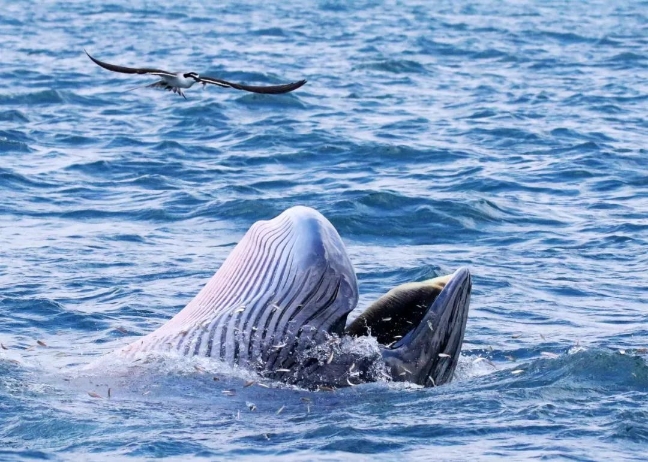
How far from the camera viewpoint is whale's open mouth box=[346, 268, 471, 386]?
1057 cm

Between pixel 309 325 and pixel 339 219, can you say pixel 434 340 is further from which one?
pixel 339 219

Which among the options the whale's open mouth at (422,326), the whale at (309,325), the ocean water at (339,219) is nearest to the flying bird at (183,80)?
the whale at (309,325)

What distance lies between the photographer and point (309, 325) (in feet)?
34.7

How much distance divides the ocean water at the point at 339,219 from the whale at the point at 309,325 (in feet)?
0.52

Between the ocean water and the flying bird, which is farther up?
the flying bird

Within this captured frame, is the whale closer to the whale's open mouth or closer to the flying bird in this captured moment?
the whale's open mouth

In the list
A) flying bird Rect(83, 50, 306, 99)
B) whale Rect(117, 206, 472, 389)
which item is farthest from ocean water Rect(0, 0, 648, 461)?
flying bird Rect(83, 50, 306, 99)

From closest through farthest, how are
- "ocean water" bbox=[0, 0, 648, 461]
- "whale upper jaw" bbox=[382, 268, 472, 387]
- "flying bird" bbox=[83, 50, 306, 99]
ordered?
"ocean water" bbox=[0, 0, 648, 461] → "flying bird" bbox=[83, 50, 306, 99] → "whale upper jaw" bbox=[382, 268, 472, 387]

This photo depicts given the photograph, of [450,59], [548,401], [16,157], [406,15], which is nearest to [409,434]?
[548,401]

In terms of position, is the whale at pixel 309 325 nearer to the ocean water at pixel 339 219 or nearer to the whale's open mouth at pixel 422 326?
the whale's open mouth at pixel 422 326

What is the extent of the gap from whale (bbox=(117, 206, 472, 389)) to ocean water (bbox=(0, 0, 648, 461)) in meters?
0.16

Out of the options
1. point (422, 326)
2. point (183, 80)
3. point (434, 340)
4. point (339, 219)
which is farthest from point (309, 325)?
point (339, 219)

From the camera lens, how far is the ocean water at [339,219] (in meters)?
10.2

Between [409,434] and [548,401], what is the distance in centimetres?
147
